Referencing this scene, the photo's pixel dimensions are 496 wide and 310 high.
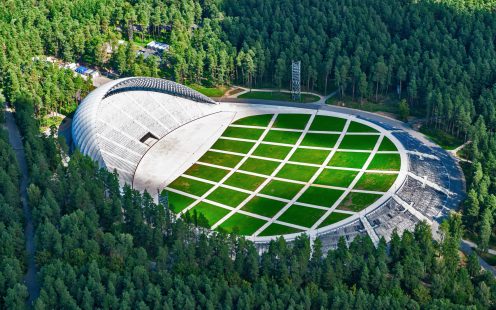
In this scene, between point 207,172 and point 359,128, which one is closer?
point 207,172

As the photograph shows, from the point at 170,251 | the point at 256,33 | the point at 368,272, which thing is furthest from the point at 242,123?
the point at 368,272

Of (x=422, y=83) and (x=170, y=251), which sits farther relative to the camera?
(x=422, y=83)

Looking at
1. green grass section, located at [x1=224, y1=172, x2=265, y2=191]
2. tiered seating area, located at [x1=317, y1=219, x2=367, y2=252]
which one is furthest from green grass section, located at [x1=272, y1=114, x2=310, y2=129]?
tiered seating area, located at [x1=317, y1=219, x2=367, y2=252]

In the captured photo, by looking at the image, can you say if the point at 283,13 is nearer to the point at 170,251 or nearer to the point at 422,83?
the point at 422,83

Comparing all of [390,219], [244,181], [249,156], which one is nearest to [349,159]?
[249,156]

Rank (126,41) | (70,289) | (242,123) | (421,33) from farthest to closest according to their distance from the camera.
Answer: (126,41) → (421,33) → (242,123) → (70,289)

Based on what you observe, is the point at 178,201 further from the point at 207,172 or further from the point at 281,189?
the point at 281,189

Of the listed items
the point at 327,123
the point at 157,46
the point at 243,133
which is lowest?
the point at 243,133

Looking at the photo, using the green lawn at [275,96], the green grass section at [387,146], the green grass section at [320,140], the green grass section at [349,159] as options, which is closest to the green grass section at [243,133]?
the green grass section at [320,140]
